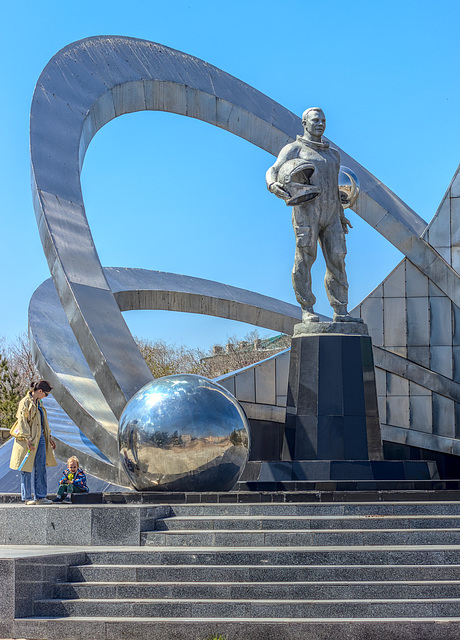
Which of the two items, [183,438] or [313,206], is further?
[313,206]

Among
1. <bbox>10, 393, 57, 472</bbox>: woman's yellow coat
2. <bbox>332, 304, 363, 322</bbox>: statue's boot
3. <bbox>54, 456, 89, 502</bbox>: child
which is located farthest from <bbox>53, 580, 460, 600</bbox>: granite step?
<bbox>332, 304, 363, 322</bbox>: statue's boot

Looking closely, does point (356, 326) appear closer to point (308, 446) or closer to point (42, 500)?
point (308, 446)

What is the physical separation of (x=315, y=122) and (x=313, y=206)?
1.15 meters

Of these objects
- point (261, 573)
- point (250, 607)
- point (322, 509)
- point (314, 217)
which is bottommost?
point (250, 607)

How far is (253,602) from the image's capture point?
7.29m

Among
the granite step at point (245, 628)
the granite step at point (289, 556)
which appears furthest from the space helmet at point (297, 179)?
the granite step at point (245, 628)

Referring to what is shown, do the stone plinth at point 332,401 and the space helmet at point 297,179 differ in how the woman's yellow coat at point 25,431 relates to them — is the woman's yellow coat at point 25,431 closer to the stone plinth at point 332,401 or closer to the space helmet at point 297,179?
the stone plinth at point 332,401

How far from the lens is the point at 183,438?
9.73m

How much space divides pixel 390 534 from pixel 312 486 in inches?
98.6

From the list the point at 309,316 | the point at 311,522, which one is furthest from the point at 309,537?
the point at 309,316

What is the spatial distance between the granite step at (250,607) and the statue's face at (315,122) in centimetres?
734

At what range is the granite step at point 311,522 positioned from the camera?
848cm

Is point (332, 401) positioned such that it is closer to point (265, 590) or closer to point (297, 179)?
point (297, 179)

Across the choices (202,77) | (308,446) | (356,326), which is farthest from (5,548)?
(202,77)
